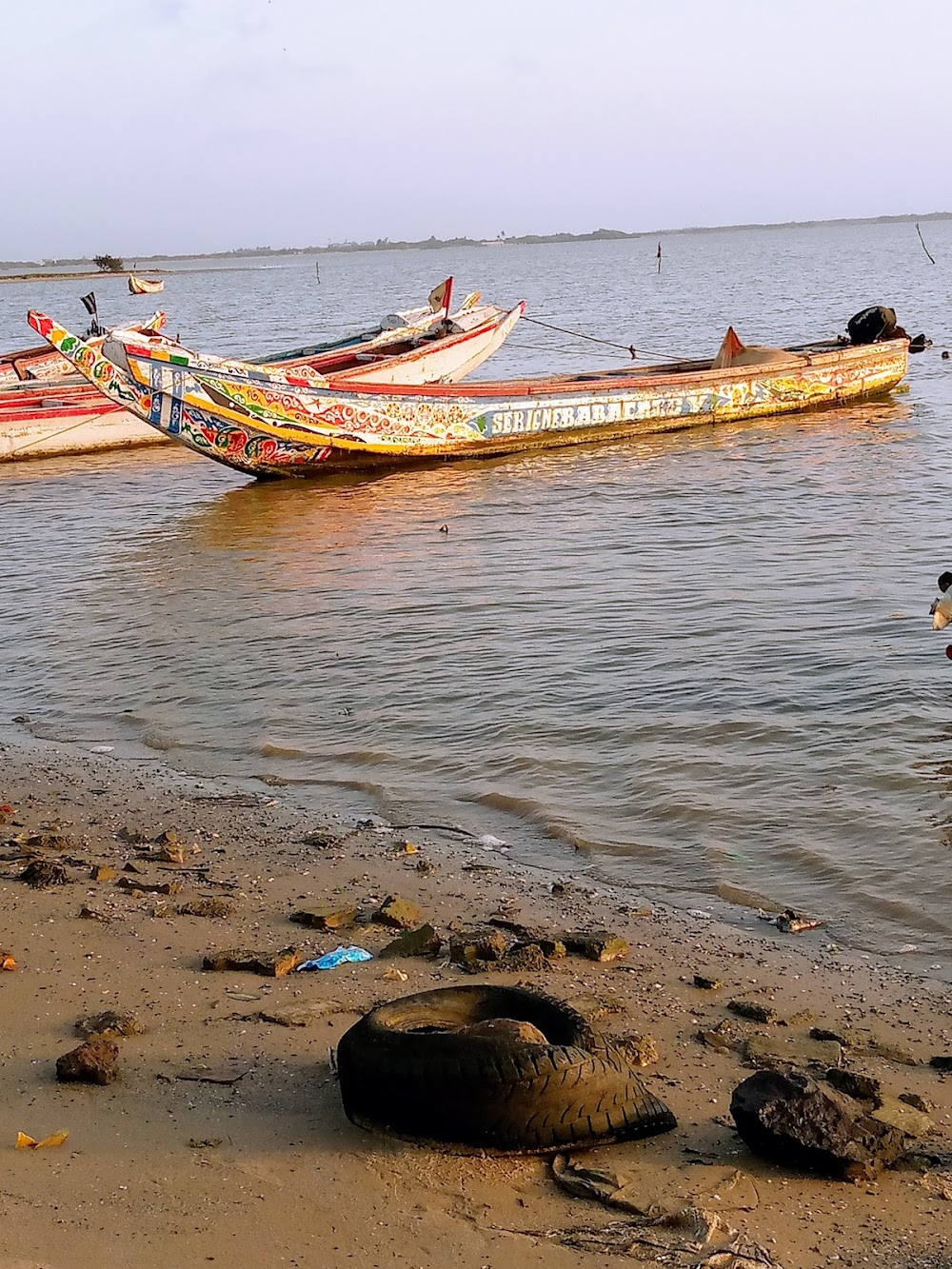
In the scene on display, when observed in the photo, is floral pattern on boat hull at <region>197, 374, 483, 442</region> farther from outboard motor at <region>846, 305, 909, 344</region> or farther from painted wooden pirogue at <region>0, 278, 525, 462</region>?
outboard motor at <region>846, 305, 909, 344</region>

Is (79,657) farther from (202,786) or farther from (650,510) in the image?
(650,510)

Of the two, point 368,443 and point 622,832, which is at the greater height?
point 368,443

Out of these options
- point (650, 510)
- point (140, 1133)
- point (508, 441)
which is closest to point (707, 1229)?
point (140, 1133)

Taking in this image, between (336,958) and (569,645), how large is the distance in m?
4.48

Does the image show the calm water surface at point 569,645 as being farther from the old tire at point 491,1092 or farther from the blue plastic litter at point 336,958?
the old tire at point 491,1092

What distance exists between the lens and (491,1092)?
3.29 m

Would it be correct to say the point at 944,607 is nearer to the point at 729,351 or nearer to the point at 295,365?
the point at 729,351

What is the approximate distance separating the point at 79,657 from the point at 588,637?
3.36m

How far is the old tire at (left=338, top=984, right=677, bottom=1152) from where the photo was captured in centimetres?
329

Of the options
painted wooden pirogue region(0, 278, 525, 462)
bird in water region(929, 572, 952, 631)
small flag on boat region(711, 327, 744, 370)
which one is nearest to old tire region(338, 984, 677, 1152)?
bird in water region(929, 572, 952, 631)

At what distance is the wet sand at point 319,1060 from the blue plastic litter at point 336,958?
63mm

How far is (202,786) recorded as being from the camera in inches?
257

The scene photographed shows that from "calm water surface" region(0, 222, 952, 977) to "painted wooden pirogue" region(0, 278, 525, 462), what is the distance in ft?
1.69

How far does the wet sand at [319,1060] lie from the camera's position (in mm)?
2961
